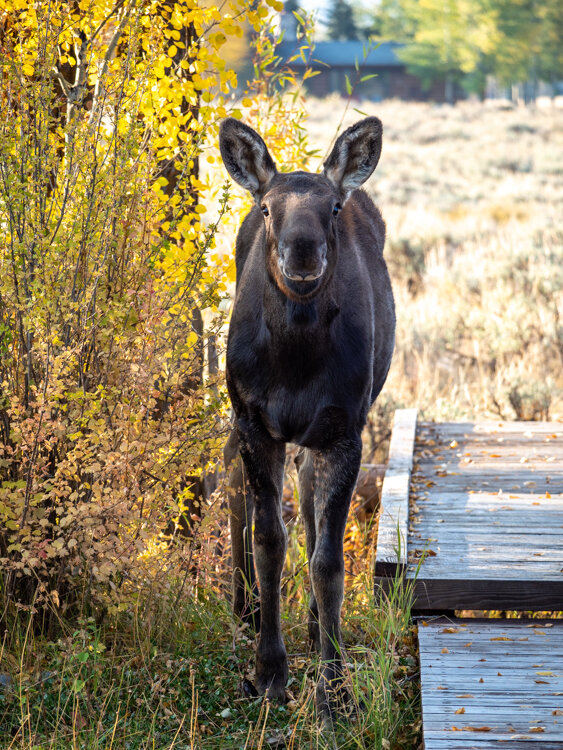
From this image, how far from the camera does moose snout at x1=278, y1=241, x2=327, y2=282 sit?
12.9 feet

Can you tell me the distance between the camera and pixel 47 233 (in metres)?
4.75

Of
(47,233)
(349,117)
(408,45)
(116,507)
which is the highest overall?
(408,45)

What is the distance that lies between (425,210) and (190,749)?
23855 millimetres

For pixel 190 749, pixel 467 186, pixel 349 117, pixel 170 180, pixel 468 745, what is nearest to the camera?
pixel 468 745

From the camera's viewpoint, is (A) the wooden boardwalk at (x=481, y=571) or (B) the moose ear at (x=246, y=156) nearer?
(A) the wooden boardwalk at (x=481, y=571)

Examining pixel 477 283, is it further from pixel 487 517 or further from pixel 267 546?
pixel 267 546

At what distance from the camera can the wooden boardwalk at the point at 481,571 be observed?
156 inches

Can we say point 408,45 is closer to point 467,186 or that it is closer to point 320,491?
point 467,186

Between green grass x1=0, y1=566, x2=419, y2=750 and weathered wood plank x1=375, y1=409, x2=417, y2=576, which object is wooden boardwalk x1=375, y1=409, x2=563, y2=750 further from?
green grass x1=0, y1=566, x2=419, y2=750

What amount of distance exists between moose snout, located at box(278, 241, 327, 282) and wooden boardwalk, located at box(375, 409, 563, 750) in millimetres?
1770

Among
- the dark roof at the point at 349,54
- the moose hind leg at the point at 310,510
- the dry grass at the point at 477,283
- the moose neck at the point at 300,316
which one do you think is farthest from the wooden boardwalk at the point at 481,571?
the dark roof at the point at 349,54

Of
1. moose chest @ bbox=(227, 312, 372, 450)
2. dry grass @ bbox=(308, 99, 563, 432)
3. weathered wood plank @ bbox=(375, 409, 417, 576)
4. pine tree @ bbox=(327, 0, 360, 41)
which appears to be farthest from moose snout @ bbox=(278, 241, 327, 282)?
pine tree @ bbox=(327, 0, 360, 41)

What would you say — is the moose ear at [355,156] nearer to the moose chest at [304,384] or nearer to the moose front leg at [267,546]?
the moose chest at [304,384]

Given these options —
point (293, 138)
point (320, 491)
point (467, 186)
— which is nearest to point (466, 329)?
point (293, 138)
